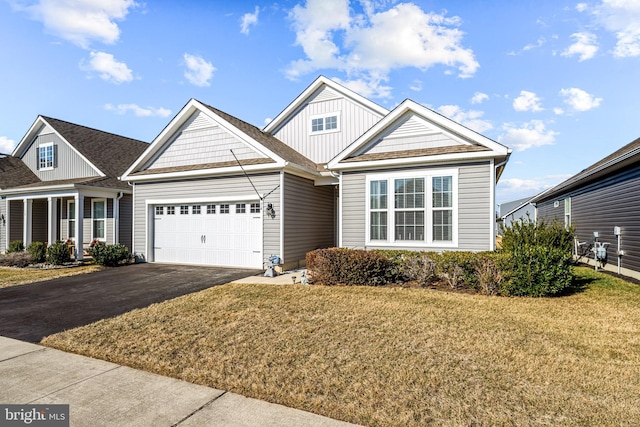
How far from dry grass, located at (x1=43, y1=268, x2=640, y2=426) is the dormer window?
9254mm

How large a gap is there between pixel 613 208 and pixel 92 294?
1606 cm

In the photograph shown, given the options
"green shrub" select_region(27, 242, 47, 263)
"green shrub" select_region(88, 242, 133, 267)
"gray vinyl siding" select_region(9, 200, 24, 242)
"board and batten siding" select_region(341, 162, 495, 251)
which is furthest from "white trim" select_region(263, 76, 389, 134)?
"gray vinyl siding" select_region(9, 200, 24, 242)

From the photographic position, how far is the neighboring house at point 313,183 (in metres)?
9.71

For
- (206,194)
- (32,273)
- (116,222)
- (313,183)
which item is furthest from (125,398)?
(116,222)

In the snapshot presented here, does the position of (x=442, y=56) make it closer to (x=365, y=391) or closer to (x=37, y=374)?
(x=365, y=391)

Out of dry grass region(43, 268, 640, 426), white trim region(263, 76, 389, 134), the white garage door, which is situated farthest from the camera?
white trim region(263, 76, 389, 134)

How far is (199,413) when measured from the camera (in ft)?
10.2

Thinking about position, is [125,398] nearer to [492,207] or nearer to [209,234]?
[492,207]

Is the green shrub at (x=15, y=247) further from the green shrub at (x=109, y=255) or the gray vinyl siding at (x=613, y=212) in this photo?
the gray vinyl siding at (x=613, y=212)

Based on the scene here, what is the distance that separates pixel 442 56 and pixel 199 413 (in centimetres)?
1395

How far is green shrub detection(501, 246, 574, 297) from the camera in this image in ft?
24.7

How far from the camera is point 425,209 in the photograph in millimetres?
10000

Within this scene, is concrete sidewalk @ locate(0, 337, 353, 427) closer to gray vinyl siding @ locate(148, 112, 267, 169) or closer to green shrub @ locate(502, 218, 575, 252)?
gray vinyl siding @ locate(148, 112, 267, 169)

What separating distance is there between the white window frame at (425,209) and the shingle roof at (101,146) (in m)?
13.3
